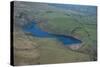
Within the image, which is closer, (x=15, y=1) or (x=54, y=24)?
(x=15, y=1)

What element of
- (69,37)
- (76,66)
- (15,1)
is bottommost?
(76,66)

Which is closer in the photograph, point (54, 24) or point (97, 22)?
point (54, 24)

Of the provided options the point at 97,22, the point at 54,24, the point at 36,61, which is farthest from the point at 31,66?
the point at 97,22

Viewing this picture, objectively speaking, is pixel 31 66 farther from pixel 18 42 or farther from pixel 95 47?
pixel 95 47

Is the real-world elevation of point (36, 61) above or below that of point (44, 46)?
below

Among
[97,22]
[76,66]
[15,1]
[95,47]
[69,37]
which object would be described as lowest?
[76,66]

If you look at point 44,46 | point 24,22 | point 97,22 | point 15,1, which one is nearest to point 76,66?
point 44,46
